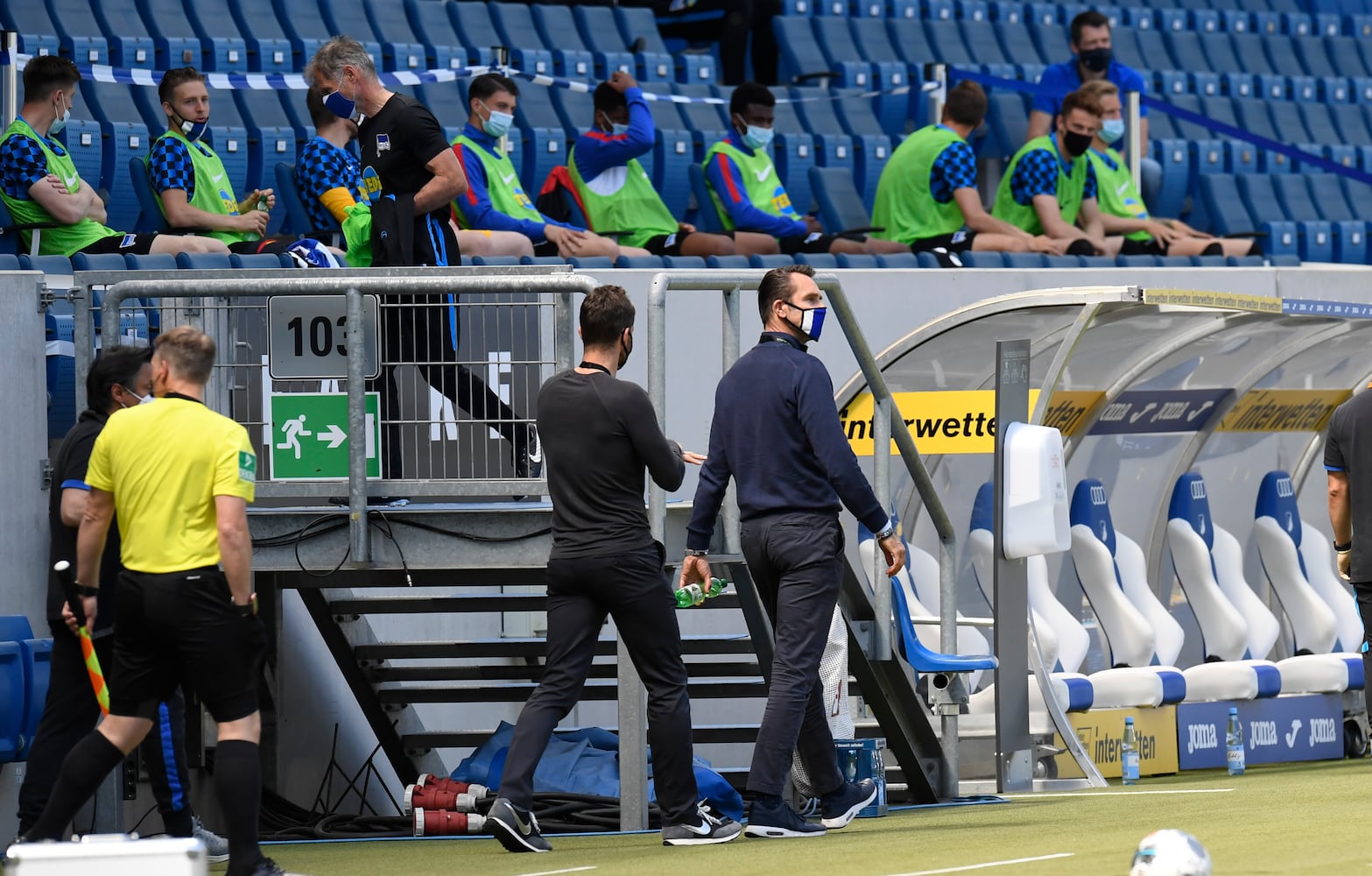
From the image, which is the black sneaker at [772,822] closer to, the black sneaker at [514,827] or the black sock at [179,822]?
the black sneaker at [514,827]

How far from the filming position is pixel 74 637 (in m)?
6.54

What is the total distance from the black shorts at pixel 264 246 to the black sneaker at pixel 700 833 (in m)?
3.70

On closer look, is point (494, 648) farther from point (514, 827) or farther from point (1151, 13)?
point (1151, 13)

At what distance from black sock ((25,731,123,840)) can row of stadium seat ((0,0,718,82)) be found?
6695 mm

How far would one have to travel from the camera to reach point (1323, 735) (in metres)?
10.4

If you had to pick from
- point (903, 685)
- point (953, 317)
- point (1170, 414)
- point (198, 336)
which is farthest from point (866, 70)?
point (198, 336)

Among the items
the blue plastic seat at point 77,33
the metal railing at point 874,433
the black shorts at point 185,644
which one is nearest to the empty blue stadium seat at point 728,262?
the metal railing at point 874,433

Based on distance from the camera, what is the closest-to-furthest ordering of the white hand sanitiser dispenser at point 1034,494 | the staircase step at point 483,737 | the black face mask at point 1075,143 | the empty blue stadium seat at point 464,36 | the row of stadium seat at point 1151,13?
the white hand sanitiser dispenser at point 1034,494 → the staircase step at point 483,737 → the black face mask at point 1075,143 → the empty blue stadium seat at point 464,36 → the row of stadium seat at point 1151,13

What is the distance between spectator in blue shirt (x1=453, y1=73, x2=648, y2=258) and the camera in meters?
11.0

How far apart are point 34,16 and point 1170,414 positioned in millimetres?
6748

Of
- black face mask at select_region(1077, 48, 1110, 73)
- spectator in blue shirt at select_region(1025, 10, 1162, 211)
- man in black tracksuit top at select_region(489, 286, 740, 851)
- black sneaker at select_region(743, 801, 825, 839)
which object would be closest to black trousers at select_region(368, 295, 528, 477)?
man in black tracksuit top at select_region(489, 286, 740, 851)

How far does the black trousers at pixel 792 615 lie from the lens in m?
6.61

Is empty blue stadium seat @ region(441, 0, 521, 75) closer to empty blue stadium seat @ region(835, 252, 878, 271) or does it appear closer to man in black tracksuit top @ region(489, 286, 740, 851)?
empty blue stadium seat @ region(835, 252, 878, 271)

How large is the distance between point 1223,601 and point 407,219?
500 cm
